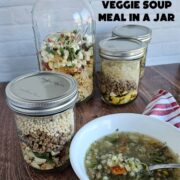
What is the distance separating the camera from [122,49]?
681 mm

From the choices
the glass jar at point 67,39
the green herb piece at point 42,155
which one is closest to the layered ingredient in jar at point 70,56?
the glass jar at point 67,39

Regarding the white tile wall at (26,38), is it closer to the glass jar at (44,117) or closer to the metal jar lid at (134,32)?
the metal jar lid at (134,32)

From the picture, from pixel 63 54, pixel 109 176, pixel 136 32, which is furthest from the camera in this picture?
pixel 136 32

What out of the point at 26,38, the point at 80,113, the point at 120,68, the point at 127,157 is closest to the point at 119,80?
the point at 120,68

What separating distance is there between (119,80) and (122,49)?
8cm

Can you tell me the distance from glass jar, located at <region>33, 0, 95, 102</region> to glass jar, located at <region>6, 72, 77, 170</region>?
0.48 ft

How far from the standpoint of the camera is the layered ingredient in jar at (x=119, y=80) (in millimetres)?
693

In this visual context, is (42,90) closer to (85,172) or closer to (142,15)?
(85,172)

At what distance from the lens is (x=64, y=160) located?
0.52 m

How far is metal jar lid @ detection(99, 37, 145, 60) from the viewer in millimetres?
668

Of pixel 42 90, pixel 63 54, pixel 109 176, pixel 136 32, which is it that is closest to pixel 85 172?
pixel 109 176

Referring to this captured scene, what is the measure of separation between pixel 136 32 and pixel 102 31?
13cm

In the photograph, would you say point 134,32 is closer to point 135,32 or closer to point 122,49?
point 135,32

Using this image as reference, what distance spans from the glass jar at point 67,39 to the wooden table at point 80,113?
52 millimetres
